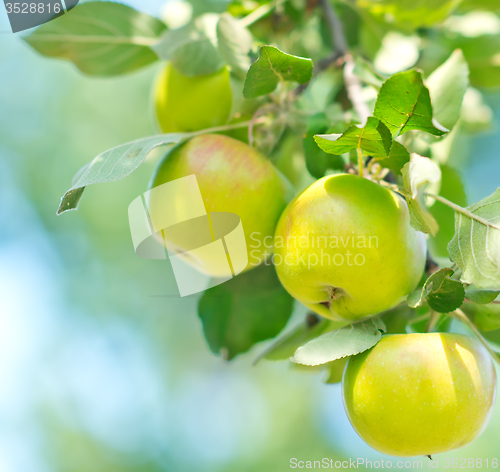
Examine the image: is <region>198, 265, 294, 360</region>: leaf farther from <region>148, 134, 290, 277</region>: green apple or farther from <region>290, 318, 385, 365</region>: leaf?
<region>290, 318, 385, 365</region>: leaf

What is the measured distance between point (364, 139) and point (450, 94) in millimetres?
327

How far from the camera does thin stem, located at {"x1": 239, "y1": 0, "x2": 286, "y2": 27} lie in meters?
0.97

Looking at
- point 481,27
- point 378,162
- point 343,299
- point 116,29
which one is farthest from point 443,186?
point 116,29

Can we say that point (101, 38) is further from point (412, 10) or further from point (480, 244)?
point (480, 244)

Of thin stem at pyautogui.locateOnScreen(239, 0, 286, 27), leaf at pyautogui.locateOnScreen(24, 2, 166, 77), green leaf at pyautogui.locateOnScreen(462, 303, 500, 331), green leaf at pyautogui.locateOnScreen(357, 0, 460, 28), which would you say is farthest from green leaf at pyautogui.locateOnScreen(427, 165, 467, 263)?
leaf at pyautogui.locateOnScreen(24, 2, 166, 77)

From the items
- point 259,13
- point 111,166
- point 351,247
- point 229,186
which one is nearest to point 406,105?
point 351,247

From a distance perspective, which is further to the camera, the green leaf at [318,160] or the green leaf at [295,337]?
the green leaf at [295,337]

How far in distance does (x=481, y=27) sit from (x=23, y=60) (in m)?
3.59

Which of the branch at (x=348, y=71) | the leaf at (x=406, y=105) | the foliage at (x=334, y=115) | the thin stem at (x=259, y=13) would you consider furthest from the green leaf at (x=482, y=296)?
the thin stem at (x=259, y=13)

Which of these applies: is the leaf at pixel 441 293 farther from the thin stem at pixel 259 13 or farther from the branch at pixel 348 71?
the thin stem at pixel 259 13

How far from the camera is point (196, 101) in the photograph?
0.79m

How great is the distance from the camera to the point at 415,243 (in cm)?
56

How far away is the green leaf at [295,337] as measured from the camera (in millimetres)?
800

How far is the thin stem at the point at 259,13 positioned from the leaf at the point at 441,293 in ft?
2.51
